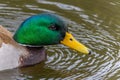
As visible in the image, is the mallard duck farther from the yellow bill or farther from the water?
the water

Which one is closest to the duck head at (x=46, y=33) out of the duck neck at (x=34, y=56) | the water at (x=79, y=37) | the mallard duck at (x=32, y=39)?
the mallard duck at (x=32, y=39)

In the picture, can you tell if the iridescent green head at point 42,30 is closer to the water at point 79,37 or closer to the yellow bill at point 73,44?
the yellow bill at point 73,44

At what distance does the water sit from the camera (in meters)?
7.69

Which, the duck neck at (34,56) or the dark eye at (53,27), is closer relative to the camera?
the dark eye at (53,27)

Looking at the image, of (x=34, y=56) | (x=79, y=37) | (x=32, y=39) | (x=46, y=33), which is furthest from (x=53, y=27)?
(x=79, y=37)

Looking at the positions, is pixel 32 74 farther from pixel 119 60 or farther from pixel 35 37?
pixel 119 60

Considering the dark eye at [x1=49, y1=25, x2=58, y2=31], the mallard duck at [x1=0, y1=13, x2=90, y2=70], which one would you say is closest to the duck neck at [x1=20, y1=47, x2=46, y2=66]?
the mallard duck at [x1=0, y1=13, x2=90, y2=70]

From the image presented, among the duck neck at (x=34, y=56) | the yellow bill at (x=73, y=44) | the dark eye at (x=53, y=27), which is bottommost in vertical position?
the duck neck at (x=34, y=56)

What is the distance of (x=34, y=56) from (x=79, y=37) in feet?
3.67

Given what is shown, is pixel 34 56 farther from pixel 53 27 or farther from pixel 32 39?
pixel 53 27

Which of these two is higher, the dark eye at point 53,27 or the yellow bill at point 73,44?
the dark eye at point 53,27

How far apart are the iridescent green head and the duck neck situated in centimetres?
17

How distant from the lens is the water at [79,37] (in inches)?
303

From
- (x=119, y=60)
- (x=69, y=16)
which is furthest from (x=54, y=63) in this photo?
(x=69, y=16)
